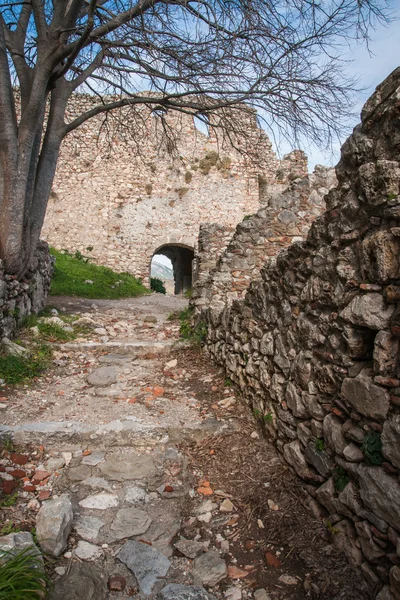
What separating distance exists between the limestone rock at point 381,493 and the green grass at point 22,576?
150 centimetres

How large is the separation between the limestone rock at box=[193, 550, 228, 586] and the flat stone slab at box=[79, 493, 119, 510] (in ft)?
2.20

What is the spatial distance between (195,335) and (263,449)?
2670mm

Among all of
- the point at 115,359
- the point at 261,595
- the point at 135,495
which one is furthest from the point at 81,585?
the point at 115,359

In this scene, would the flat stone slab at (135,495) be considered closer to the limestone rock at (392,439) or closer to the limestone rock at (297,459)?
the limestone rock at (297,459)

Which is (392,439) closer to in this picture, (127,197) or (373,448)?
(373,448)

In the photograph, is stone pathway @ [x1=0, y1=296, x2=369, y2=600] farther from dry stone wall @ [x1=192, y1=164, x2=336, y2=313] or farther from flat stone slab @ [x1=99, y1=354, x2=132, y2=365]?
dry stone wall @ [x1=192, y1=164, x2=336, y2=313]

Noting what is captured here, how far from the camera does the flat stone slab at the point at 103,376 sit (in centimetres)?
436

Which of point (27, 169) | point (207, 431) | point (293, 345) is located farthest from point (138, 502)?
point (27, 169)

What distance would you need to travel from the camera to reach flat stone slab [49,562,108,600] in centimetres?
187

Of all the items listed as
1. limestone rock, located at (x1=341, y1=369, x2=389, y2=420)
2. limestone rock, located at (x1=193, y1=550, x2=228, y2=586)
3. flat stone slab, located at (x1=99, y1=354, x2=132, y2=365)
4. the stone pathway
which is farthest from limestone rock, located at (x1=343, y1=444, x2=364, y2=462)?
flat stone slab, located at (x1=99, y1=354, x2=132, y2=365)

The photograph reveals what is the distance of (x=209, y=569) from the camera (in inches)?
82.6

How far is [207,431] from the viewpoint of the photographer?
3361mm

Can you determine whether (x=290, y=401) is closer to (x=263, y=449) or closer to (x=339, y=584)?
(x=263, y=449)

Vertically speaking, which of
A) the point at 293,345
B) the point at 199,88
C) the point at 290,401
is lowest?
the point at 290,401
